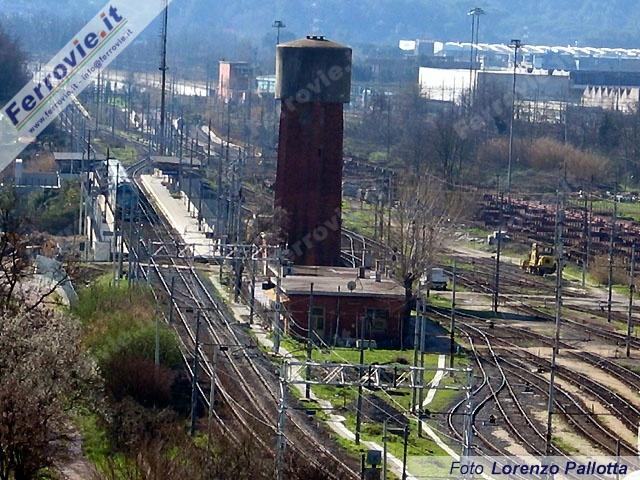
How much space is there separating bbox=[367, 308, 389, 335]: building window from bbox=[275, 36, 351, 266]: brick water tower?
2.81 meters

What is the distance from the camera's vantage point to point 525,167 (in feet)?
125

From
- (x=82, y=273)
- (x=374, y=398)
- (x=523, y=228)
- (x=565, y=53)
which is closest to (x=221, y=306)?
(x=82, y=273)

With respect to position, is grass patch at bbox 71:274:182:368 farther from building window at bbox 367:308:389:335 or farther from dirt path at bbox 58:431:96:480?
building window at bbox 367:308:389:335

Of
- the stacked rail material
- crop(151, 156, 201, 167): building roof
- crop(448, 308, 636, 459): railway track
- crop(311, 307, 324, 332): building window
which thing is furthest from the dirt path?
crop(151, 156, 201, 167): building roof

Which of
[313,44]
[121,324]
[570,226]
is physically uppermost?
[313,44]

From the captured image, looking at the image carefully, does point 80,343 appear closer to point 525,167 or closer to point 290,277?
point 290,277

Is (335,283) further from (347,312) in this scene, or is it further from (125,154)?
(125,154)

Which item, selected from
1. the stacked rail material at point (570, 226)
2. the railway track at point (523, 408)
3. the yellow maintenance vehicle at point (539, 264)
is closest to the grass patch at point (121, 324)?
the railway track at point (523, 408)

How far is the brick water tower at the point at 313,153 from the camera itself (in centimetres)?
1969

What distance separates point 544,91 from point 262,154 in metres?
21.6

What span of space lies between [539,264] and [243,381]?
9.65m

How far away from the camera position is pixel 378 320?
17.0 metres

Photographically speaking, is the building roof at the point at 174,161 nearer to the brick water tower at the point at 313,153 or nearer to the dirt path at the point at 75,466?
the brick water tower at the point at 313,153

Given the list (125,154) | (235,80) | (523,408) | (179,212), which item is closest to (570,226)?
(179,212)
